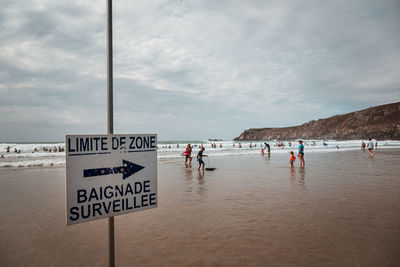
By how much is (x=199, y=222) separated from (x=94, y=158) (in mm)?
3911

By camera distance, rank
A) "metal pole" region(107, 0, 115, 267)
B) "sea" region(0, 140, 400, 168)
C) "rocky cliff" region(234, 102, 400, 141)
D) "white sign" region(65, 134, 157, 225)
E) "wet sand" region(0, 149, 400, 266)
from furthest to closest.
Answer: "rocky cliff" region(234, 102, 400, 141), "sea" region(0, 140, 400, 168), "wet sand" region(0, 149, 400, 266), "metal pole" region(107, 0, 115, 267), "white sign" region(65, 134, 157, 225)

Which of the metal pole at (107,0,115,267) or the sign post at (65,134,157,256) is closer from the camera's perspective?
the sign post at (65,134,157,256)

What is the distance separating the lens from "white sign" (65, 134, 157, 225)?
88.7 inches

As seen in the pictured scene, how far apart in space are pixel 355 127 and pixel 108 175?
147 m

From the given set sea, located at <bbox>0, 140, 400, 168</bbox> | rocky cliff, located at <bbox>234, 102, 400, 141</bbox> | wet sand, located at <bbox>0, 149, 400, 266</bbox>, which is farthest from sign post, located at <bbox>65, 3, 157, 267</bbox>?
rocky cliff, located at <bbox>234, 102, 400, 141</bbox>

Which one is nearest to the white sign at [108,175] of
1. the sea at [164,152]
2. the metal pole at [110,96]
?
the metal pole at [110,96]

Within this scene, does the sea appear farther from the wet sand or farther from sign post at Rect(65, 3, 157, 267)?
sign post at Rect(65, 3, 157, 267)

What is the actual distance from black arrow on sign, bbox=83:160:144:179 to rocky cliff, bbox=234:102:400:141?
120 meters

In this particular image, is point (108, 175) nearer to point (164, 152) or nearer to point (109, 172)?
point (109, 172)

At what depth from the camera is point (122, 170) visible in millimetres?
2527

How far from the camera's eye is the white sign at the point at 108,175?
225cm

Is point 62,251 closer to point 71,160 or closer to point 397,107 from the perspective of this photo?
point 71,160

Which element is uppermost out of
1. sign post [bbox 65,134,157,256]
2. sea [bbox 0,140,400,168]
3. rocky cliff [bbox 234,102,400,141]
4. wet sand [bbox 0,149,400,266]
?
rocky cliff [bbox 234,102,400,141]

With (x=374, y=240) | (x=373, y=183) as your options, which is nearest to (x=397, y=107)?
(x=373, y=183)
